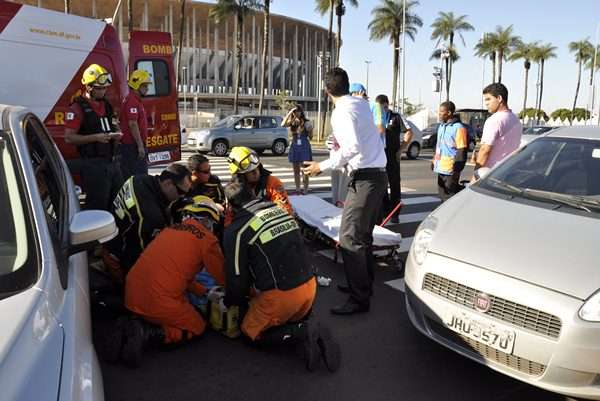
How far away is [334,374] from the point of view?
3.21 metres

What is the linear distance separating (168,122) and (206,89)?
53.7 meters

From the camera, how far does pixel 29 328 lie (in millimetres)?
1521

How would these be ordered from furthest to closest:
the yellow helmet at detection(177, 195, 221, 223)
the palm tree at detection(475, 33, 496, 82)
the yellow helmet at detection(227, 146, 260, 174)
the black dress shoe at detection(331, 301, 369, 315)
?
the palm tree at detection(475, 33, 496, 82)
the black dress shoe at detection(331, 301, 369, 315)
the yellow helmet at detection(227, 146, 260, 174)
the yellow helmet at detection(177, 195, 221, 223)

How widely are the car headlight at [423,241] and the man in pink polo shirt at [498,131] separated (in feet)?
6.52

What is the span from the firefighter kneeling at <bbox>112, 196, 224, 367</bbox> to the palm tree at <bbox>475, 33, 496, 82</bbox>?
2349 inches

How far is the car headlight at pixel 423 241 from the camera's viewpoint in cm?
331

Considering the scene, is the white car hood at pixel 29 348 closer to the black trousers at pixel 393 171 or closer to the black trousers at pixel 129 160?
the black trousers at pixel 129 160

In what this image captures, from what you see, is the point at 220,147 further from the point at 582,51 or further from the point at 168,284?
the point at 582,51

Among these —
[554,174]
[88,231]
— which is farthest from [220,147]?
[88,231]

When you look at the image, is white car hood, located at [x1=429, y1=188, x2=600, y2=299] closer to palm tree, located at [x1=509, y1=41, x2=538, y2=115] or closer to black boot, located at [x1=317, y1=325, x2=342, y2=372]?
black boot, located at [x1=317, y1=325, x2=342, y2=372]

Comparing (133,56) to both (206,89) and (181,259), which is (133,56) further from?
(206,89)

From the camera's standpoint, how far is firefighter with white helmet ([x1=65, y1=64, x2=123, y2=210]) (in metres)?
5.29

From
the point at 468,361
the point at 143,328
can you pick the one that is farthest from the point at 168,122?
the point at 468,361

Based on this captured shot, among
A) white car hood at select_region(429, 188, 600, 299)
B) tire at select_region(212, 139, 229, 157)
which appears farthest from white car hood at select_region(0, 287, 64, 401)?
tire at select_region(212, 139, 229, 157)
